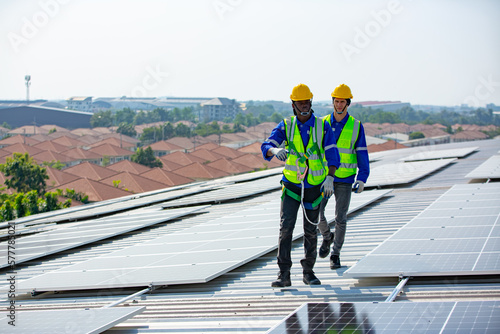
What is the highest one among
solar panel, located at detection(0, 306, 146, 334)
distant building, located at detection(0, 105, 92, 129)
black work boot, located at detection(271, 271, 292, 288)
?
distant building, located at detection(0, 105, 92, 129)

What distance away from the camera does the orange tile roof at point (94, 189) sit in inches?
1686

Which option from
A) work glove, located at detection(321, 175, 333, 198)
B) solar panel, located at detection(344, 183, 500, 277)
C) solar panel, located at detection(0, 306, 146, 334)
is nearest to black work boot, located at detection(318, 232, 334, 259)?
solar panel, located at detection(344, 183, 500, 277)

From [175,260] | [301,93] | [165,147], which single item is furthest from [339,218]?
[165,147]

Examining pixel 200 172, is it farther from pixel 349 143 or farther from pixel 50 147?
pixel 349 143

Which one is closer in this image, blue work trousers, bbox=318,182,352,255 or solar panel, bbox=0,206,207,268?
blue work trousers, bbox=318,182,352,255

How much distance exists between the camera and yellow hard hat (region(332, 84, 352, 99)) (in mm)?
8047

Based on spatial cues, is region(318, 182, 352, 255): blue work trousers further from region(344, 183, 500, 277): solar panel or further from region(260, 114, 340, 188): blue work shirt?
region(260, 114, 340, 188): blue work shirt

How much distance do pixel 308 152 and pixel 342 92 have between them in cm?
142

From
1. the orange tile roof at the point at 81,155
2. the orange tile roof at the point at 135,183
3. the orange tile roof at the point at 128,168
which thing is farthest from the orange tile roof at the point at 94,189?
the orange tile roof at the point at 81,155

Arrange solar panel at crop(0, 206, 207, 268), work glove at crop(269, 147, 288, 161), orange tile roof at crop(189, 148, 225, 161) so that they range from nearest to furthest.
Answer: work glove at crop(269, 147, 288, 161) < solar panel at crop(0, 206, 207, 268) < orange tile roof at crop(189, 148, 225, 161)

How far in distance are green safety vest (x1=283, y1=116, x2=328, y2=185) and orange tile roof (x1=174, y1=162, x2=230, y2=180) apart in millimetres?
46942

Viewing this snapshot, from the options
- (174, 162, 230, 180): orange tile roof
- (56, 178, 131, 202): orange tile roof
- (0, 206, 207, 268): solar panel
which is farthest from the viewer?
(174, 162, 230, 180): orange tile roof

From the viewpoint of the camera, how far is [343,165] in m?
8.04

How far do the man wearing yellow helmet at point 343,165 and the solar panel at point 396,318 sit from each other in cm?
266
